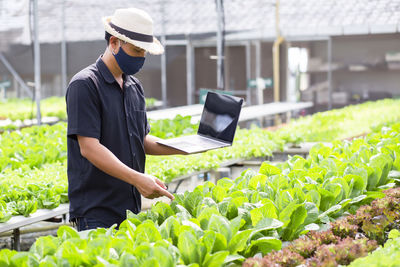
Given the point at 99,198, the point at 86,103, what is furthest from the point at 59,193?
the point at 86,103

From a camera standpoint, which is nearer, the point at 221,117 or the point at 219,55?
the point at 221,117

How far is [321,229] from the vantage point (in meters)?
2.62

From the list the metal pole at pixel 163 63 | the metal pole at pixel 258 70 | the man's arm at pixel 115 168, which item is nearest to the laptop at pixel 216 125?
the man's arm at pixel 115 168

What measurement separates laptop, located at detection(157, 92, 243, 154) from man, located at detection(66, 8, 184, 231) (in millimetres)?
278

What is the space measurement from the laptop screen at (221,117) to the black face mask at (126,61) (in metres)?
0.52

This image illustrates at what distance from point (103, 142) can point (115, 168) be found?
0.82 feet

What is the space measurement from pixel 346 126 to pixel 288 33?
4.59 m

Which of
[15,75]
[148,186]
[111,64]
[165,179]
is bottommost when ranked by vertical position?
[165,179]

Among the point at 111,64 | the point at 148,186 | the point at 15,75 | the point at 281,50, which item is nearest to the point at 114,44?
the point at 111,64

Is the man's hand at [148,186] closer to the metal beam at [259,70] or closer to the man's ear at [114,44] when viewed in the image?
the man's ear at [114,44]

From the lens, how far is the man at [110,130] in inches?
105

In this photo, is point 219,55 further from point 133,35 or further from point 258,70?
point 133,35

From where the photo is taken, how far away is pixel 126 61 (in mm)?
2863

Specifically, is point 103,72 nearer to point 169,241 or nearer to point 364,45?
point 169,241
